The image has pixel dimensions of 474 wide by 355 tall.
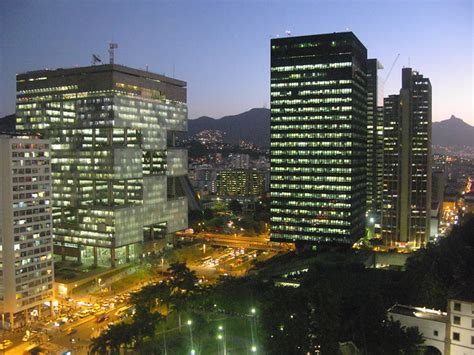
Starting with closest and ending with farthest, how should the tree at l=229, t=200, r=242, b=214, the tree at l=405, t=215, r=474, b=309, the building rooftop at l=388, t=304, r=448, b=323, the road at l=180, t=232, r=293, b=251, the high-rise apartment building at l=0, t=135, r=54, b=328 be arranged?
the building rooftop at l=388, t=304, r=448, b=323 < the tree at l=405, t=215, r=474, b=309 < the high-rise apartment building at l=0, t=135, r=54, b=328 < the road at l=180, t=232, r=293, b=251 < the tree at l=229, t=200, r=242, b=214

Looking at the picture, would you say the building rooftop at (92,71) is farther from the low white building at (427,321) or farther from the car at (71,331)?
the low white building at (427,321)

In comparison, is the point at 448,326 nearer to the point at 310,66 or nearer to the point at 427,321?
the point at 427,321

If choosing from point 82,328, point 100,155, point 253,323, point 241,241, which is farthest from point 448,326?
point 100,155

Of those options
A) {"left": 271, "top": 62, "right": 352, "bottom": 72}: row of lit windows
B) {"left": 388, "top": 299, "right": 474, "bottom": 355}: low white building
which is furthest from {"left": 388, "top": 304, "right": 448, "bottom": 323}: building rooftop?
{"left": 271, "top": 62, "right": 352, "bottom": 72}: row of lit windows

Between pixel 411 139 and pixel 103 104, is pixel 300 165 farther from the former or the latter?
pixel 103 104

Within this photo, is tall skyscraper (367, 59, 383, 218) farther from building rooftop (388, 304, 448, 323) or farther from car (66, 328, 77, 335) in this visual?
car (66, 328, 77, 335)

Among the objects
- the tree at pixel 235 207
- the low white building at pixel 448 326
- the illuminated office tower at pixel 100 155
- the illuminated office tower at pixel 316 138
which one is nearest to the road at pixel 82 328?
the illuminated office tower at pixel 100 155

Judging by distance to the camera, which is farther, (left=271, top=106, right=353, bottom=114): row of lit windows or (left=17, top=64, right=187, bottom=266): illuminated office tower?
(left=271, top=106, right=353, bottom=114): row of lit windows
